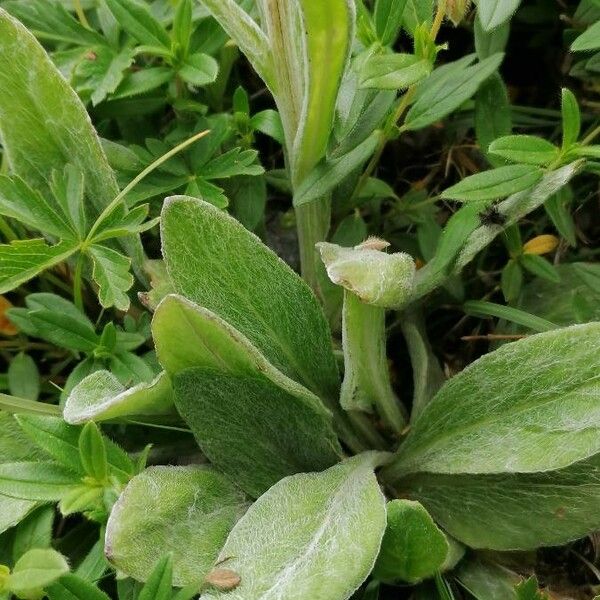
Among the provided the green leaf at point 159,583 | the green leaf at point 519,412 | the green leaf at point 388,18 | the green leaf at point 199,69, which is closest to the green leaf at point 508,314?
the green leaf at point 519,412

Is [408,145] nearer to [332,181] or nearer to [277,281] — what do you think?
[332,181]

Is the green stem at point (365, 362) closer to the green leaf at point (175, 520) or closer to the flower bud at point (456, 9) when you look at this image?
the green leaf at point (175, 520)

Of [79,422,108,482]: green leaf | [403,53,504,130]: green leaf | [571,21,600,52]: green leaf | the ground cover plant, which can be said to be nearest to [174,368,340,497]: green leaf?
the ground cover plant

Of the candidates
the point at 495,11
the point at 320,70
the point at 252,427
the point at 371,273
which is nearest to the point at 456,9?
the point at 495,11

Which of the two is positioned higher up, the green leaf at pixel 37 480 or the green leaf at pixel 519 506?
the green leaf at pixel 37 480

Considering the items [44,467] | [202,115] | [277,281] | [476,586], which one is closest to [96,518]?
[44,467]

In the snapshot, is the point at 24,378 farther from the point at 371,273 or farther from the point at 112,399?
the point at 371,273

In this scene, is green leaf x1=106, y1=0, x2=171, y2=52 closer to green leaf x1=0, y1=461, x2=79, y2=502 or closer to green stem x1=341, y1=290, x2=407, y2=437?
green stem x1=341, y1=290, x2=407, y2=437
